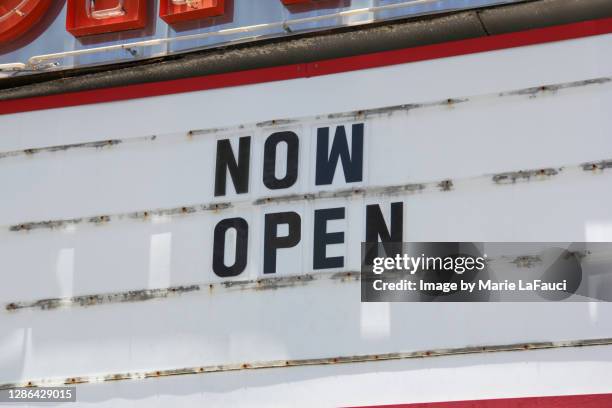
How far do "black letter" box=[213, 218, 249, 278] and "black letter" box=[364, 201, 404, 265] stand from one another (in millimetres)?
1137

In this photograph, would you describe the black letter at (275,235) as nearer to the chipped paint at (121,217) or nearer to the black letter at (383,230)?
the chipped paint at (121,217)

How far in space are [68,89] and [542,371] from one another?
5570 millimetres

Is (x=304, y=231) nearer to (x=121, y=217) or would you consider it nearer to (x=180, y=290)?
(x=180, y=290)

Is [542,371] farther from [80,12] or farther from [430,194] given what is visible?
[80,12]

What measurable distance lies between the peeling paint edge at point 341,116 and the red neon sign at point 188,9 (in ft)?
3.49

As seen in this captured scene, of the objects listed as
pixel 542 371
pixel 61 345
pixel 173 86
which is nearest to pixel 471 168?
pixel 542 371

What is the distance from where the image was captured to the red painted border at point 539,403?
11.6 meters

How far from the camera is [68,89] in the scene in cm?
1459

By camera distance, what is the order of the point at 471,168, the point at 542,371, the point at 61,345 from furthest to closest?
the point at 61,345 < the point at 471,168 < the point at 542,371

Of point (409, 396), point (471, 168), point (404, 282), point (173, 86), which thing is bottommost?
point (409, 396)

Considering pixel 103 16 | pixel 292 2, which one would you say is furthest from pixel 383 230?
pixel 103 16

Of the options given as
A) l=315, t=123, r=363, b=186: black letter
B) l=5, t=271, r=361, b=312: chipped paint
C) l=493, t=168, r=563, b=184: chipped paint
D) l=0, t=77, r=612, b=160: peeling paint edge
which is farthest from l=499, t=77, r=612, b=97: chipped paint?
l=5, t=271, r=361, b=312: chipped paint

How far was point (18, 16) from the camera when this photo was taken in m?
14.4

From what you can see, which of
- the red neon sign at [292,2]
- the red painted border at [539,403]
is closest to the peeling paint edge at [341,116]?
the red neon sign at [292,2]
